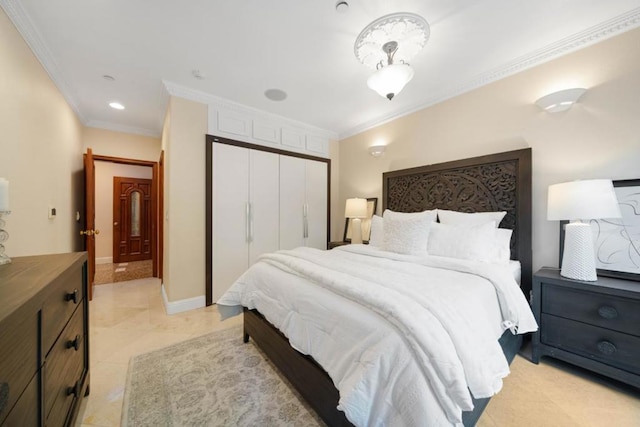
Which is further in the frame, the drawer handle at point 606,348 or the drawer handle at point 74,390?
the drawer handle at point 606,348

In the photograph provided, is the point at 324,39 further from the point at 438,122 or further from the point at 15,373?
the point at 15,373

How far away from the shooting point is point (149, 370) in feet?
5.96

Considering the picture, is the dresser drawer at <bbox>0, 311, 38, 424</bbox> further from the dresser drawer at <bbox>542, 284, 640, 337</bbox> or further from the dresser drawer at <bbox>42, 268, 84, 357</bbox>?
the dresser drawer at <bbox>542, 284, 640, 337</bbox>

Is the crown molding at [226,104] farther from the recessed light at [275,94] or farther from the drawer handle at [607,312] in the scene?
the drawer handle at [607,312]

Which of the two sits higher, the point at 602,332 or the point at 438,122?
the point at 438,122

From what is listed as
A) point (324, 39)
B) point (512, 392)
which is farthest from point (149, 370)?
point (324, 39)

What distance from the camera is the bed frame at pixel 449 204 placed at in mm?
1336

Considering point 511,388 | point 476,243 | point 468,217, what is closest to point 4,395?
point 511,388

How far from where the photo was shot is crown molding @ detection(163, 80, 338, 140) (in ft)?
9.22

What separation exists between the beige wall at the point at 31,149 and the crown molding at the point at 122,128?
2.93 ft

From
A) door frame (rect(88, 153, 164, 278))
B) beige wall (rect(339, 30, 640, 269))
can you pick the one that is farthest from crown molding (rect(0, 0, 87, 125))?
beige wall (rect(339, 30, 640, 269))

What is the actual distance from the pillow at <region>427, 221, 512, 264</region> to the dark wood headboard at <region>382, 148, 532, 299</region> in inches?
9.0

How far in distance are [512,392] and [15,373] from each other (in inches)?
96.6

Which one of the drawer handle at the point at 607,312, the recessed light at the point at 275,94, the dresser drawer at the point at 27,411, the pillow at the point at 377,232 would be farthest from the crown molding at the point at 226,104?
the drawer handle at the point at 607,312
